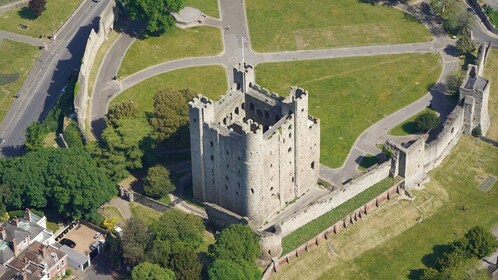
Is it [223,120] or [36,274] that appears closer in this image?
[36,274]

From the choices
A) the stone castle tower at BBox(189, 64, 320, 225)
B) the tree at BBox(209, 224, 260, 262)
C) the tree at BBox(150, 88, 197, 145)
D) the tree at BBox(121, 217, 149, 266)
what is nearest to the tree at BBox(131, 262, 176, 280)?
the tree at BBox(121, 217, 149, 266)

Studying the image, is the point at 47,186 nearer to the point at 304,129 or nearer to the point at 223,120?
the point at 223,120

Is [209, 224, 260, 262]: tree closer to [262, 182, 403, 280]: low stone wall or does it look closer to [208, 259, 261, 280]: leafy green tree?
[208, 259, 261, 280]: leafy green tree

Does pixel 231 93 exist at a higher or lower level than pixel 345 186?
higher

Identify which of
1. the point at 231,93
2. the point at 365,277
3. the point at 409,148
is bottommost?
the point at 365,277

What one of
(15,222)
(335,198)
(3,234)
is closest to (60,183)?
(15,222)

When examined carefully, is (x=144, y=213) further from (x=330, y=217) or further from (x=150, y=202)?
(x=330, y=217)

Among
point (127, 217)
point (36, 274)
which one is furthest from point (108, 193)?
point (36, 274)
